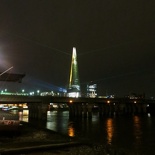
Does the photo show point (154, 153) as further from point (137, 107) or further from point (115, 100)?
point (137, 107)

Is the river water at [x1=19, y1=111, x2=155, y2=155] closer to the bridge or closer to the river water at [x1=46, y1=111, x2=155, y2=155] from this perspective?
the river water at [x1=46, y1=111, x2=155, y2=155]

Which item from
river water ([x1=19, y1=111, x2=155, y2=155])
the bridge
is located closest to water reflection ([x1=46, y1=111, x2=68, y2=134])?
river water ([x1=19, y1=111, x2=155, y2=155])

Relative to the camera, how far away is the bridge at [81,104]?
313 ft

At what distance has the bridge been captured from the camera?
95.3 metres

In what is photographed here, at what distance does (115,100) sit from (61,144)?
405 ft

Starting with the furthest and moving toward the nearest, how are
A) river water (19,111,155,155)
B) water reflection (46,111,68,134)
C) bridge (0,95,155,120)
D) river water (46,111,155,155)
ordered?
bridge (0,95,155,120)
water reflection (46,111,68,134)
river water (46,111,155,155)
river water (19,111,155,155)

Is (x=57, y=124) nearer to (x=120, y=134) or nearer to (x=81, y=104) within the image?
(x=120, y=134)

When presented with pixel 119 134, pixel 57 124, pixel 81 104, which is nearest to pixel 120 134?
pixel 119 134

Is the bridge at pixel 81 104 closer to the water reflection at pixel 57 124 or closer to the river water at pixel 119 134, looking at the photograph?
the water reflection at pixel 57 124

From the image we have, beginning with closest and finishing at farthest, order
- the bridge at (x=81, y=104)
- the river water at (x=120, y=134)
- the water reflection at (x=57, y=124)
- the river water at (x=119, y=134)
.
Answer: the river water at (x=119, y=134), the river water at (x=120, y=134), the water reflection at (x=57, y=124), the bridge at (x=81, y=104)

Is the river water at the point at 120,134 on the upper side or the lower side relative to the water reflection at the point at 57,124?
lower

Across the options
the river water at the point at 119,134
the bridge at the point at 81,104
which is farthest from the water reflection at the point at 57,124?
the bridge at the point at 81,104

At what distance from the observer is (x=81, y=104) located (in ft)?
457

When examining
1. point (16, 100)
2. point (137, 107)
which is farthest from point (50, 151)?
point (137, 107)
